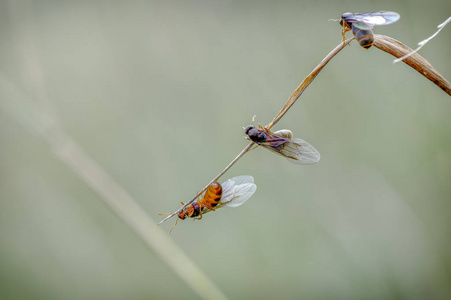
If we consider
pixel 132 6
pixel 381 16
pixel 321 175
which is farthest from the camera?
pixel 132 6

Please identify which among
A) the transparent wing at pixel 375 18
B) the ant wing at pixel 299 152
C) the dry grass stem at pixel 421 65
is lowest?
the dry grass stem at pixel 421 65

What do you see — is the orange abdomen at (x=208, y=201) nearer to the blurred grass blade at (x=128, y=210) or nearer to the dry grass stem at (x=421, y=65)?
the blurred grass blade at (x=128, y=210)

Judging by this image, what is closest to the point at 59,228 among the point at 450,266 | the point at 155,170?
the point at 155,170

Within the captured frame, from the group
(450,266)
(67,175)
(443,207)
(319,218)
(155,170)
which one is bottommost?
(450,266)

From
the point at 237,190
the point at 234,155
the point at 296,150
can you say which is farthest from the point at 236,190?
the point at 234,155

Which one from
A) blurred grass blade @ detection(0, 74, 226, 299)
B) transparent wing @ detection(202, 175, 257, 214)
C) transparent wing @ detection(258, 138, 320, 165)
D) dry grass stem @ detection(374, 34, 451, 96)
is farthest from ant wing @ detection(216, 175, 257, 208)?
dry grass stem @ detection(374, 34, 451, 96)

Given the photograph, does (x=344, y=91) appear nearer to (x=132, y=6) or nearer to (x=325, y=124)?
(x=325, y=124)

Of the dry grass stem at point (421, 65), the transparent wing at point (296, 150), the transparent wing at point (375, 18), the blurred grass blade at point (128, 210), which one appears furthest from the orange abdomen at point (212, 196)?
the dry grass stem at point (421, 65)
